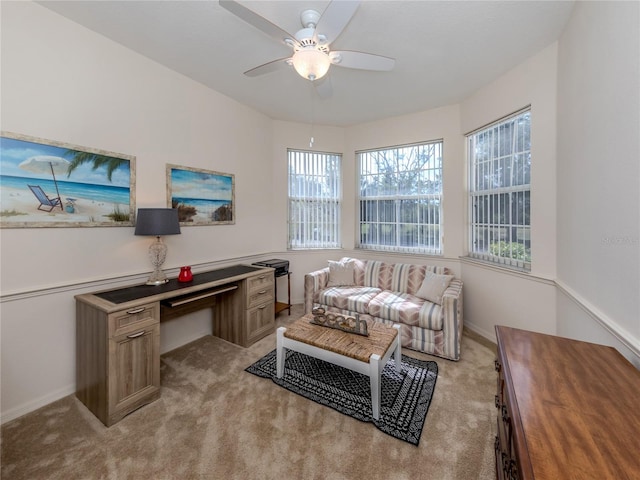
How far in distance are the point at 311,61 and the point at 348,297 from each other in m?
2.41

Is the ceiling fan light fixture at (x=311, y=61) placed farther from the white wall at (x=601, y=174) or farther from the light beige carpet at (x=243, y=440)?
the light beige carpet at (x=243, y=440)

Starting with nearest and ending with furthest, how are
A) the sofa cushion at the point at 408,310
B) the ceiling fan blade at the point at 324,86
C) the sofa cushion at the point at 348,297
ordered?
1. the ceiling fan blade at the point at 324,86
2. the sofa cushion at the point at 408,310
3. the sofa cushion at the point at 348,297

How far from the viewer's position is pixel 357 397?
2.05m

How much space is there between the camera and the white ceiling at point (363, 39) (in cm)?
189

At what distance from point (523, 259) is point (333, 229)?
255cm

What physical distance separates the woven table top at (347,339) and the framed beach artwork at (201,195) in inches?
66.7

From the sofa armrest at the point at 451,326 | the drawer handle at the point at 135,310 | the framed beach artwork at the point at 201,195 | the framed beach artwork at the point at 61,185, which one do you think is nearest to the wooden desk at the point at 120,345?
the drawer handle at the point at 135,310

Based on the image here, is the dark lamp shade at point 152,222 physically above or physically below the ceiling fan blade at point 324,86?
below

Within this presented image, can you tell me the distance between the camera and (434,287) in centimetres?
299

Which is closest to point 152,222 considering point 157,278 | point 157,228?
point 157,228

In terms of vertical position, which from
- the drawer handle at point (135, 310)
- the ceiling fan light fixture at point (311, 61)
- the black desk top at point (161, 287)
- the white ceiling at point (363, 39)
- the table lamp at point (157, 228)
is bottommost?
the drawer handle at point (135, 310)

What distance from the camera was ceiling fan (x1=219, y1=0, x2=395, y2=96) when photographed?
149cm

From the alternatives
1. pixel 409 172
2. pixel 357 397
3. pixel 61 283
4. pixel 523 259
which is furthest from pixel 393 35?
pixel 61 283

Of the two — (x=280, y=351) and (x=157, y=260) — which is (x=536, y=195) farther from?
(x=157, y=260)
